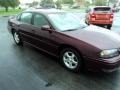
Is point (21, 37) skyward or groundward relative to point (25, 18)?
groundward

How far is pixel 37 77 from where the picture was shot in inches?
165

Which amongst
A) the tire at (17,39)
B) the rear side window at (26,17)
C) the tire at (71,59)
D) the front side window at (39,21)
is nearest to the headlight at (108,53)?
the tire at (71,59)

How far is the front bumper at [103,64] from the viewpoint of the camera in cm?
379

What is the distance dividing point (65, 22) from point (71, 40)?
1030mm

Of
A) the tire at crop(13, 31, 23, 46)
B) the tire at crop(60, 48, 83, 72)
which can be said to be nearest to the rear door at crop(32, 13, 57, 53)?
the tire at crop(60, 48, 83, 72)

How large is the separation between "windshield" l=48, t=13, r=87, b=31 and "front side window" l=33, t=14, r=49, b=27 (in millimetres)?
203

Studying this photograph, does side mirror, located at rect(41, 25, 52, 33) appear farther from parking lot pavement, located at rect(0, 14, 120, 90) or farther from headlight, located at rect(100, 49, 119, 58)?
headlight, located at rect(100, 49, 119, 58)

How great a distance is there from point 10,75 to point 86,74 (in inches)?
74.1

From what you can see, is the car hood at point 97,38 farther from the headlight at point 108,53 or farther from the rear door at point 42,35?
the rear door at point 42,35

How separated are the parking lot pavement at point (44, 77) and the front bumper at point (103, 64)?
1.06 feet

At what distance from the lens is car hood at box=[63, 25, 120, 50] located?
13.1ft

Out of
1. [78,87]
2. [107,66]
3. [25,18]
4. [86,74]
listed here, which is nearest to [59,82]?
[78,87]

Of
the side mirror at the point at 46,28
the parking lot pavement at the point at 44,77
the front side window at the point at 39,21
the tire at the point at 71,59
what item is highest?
the front side window at the point at 39,21

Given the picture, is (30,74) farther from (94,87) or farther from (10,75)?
(94,87)
